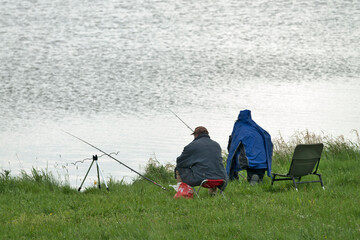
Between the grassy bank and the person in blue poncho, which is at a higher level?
the person in blue poncho

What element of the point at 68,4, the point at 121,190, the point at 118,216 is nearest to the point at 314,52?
the point at 68,4

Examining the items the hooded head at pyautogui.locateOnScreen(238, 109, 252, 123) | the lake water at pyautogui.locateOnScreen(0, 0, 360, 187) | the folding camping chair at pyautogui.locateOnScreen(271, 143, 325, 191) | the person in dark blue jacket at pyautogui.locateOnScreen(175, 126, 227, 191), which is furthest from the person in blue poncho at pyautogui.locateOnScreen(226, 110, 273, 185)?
the lake water at pyautogui.locateOnScreen(0, 0, 360, 187)

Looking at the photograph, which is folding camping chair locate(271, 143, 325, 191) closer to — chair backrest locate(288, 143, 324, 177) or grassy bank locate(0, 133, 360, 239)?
chair backrest locate(288, 143, 324, 177)

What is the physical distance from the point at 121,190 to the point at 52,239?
13.3 ft

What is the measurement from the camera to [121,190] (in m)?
11.0

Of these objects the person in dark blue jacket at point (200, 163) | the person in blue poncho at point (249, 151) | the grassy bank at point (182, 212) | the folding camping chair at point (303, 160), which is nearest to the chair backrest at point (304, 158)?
the folding camping chair at point (303, 160)

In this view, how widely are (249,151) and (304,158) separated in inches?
47.2

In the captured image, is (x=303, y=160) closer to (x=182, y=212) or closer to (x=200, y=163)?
(x=200, y=163)

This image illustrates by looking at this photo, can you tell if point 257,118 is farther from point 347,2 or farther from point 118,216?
point 347,2

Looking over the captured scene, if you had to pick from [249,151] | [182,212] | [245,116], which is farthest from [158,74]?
[182,212]

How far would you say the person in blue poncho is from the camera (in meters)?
10.7

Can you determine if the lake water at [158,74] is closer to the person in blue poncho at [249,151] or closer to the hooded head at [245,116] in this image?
the person in blue poncho at [249,151]

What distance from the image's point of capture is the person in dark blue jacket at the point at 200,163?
908cm

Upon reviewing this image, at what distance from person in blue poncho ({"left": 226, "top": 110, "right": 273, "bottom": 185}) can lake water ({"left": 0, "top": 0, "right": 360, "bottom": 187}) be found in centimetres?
362
